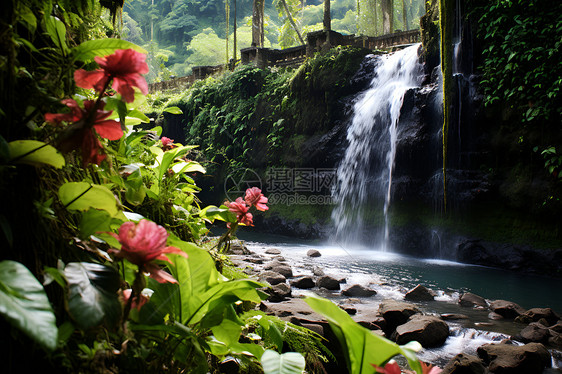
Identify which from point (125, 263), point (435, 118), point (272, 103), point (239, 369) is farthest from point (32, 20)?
point (272, 103)

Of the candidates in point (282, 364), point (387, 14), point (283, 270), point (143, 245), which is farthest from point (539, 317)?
point (387, 14)

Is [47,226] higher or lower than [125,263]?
higher

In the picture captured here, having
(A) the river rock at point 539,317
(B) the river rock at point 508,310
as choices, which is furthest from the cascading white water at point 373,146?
(A) the river rock at point 539,317

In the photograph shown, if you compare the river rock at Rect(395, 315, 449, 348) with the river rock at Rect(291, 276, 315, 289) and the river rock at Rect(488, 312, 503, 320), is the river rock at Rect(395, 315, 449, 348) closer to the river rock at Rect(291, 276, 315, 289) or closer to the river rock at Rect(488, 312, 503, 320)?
the river rock at Rect(488, 312, 503, 320)

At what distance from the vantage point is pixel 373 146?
10406 mm

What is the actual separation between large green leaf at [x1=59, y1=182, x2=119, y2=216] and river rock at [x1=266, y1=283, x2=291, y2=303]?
3.12 metres

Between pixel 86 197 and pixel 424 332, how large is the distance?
334 cm

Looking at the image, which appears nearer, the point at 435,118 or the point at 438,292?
the point at 438,292

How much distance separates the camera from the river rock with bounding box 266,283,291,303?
13.4ft

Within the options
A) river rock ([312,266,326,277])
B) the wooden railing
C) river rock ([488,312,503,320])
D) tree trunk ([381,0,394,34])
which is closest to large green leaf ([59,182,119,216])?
river rock ([488,312,503,320])

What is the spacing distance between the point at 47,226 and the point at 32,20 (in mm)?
642

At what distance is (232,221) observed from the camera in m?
2.16

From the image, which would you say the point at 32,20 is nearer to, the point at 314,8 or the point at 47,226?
the point at 47,226

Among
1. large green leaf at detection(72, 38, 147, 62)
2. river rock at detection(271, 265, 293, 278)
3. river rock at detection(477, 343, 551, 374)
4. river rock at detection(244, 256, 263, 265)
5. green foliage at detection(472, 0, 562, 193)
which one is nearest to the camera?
large green leaf at detection(72, 38, 147, 62)
